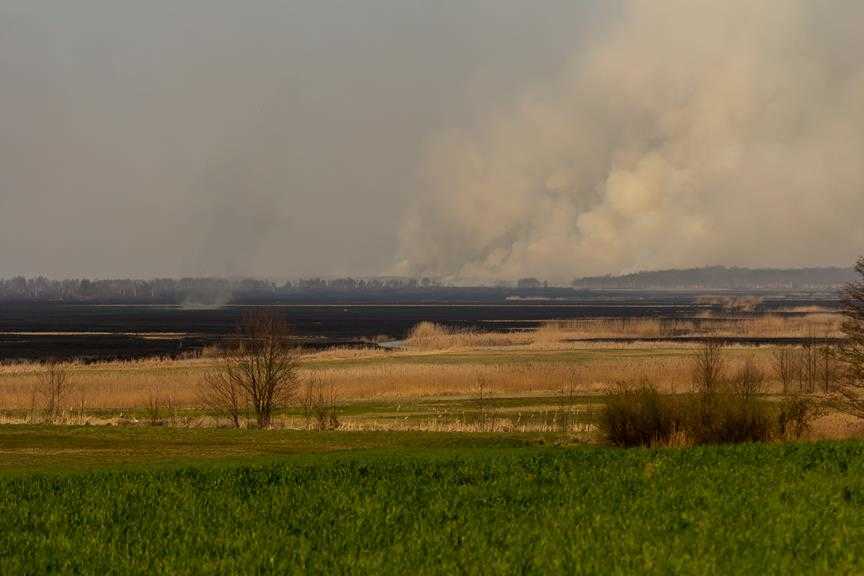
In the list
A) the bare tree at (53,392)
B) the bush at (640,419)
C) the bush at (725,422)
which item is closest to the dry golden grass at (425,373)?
the bare tree at (53,392)

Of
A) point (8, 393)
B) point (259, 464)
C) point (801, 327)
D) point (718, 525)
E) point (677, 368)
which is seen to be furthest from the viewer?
point (801, 327)

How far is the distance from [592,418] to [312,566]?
36.3 metres

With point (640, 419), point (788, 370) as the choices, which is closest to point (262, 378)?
point (640, 419)

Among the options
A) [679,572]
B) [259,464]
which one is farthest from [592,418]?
[679,572]

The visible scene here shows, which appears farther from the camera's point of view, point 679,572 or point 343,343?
point 343,343

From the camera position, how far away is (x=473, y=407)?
206 ft

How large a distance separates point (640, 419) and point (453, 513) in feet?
51.5

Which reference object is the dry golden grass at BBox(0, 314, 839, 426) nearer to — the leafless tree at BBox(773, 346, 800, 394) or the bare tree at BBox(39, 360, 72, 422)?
the bare tree at BBox(39, 360, 72, 422)

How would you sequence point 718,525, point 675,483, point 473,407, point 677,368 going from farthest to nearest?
point 677,368
point 473,407
point 675,483
point 718,525

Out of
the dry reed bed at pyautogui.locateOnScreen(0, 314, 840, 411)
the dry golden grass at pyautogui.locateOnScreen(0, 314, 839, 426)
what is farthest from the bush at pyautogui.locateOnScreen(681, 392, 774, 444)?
the dry reed bed at pyautogui.locateOnScreen(0, 314, 840, 411)

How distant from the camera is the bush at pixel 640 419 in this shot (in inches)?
1406

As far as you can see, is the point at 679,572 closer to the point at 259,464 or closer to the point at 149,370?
the point at 259,464

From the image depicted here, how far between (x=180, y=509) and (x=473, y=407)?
136ft

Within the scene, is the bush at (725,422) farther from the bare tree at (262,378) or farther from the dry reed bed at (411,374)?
the dry reed bed at (411,374)
